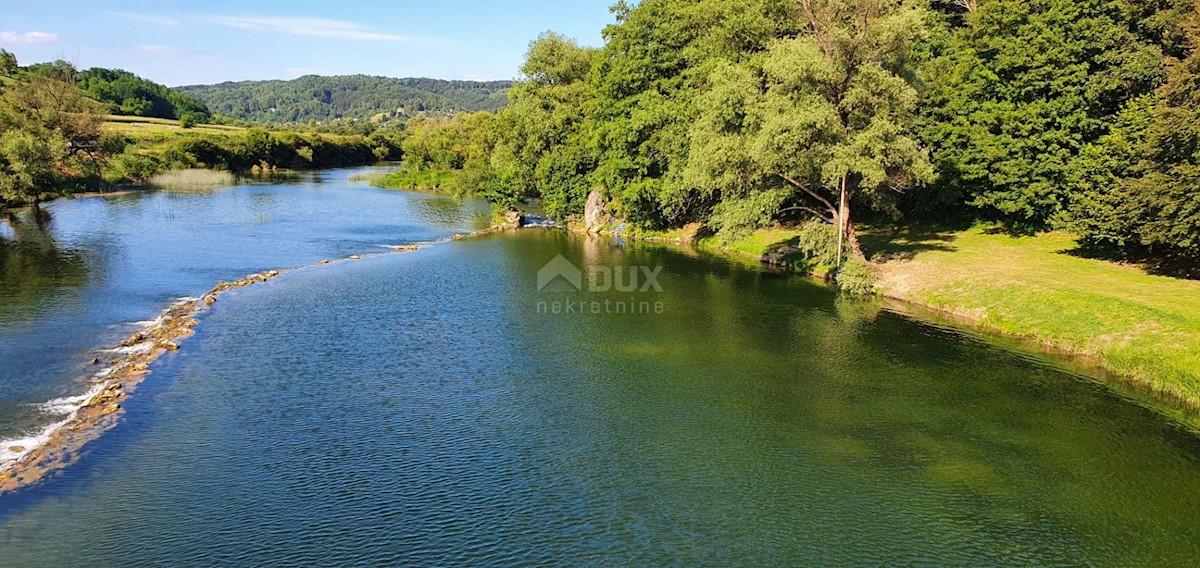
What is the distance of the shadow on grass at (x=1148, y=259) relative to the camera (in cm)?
3962

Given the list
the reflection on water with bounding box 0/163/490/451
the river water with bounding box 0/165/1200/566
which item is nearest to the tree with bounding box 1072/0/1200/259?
the river water with bounding box 0/165/1200/566

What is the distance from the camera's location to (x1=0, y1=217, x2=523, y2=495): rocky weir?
72.5 feet

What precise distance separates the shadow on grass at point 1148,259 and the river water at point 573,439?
13.8 meters

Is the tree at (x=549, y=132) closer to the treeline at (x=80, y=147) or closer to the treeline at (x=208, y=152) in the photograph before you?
the treeline at (x=80, y=147)

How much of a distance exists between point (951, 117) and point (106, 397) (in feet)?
199

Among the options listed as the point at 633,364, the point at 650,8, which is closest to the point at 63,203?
the point at 650,8

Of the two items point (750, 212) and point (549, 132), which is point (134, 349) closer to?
point (750, 212)

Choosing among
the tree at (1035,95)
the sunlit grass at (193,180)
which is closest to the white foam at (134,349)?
the tree at (1035,95)

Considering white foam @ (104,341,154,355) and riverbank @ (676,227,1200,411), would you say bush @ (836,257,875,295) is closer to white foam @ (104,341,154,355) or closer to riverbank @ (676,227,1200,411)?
riverbank @ (676,227,1200,411)

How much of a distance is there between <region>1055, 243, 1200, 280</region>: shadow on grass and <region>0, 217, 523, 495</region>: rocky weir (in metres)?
53.8

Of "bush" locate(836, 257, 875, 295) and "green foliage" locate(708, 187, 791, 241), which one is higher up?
"green foliage" locate(708, 187, 791, 241)

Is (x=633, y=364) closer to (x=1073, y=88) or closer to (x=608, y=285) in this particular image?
(x=608, y=285)

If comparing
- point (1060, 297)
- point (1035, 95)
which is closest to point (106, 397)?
point (1060, 297)

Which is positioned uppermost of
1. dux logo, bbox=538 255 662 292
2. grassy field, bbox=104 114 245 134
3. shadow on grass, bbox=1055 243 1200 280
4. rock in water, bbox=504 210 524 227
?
grassy field, bbox=104 114 245 134
